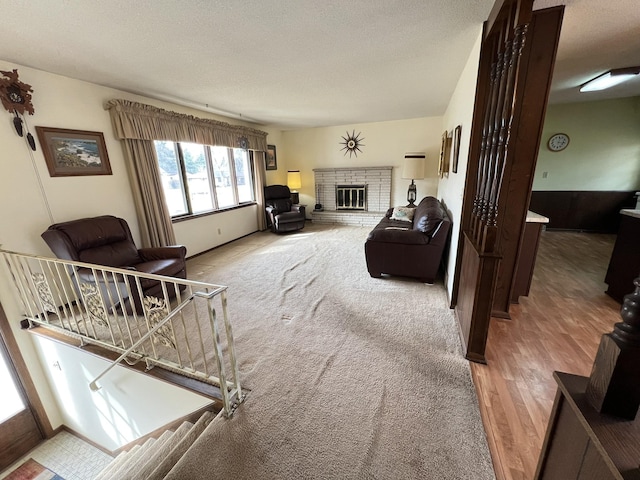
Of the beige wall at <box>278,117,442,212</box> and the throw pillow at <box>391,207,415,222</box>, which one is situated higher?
the beige wall at <box>278,117,442,212</box>

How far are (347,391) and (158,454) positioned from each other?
115cm

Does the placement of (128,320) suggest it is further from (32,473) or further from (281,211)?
(281,211)

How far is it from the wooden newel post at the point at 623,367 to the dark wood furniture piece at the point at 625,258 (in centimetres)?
269

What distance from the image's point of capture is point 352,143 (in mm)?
6160

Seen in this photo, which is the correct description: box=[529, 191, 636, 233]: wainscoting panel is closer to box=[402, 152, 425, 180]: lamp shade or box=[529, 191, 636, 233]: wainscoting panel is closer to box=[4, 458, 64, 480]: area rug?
box=[402, 152, 425, 180]: lamp shade

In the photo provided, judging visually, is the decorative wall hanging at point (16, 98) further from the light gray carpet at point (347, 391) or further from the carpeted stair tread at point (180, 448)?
the carpeted stair tread at point (180, 448)

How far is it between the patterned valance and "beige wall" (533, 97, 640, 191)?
5874mm

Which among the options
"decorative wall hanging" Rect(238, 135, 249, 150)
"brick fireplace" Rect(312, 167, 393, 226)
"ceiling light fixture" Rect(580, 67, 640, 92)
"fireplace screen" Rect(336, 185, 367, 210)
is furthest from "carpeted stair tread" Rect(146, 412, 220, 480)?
"fireplace screen" Rect(336, 185, 367, 210)

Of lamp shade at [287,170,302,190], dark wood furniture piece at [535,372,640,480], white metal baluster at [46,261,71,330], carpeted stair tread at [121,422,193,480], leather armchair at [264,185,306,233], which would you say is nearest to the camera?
dark wood furniture piece at [535,372,640,480]

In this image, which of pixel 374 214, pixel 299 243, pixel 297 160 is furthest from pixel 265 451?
pixel 297 160

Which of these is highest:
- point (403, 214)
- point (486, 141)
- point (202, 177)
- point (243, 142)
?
point (243, 142)

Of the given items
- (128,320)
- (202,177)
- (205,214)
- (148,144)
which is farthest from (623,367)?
(202,177)

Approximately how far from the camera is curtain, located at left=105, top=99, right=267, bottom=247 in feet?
10.2

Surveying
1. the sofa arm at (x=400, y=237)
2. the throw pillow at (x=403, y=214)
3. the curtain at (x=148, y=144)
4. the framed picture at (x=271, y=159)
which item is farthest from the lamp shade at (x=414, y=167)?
the curtain at (x=148, y=144)
